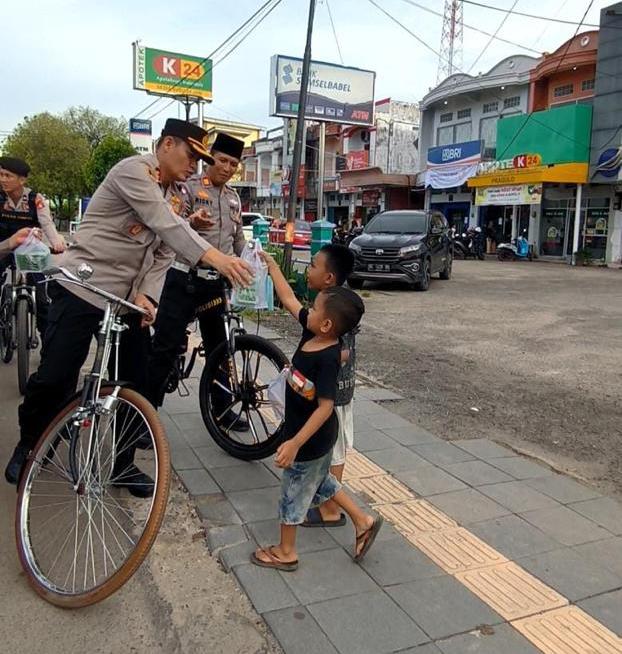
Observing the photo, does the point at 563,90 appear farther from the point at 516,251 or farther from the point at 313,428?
the point at 313,428

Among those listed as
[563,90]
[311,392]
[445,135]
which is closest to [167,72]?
[445,135]

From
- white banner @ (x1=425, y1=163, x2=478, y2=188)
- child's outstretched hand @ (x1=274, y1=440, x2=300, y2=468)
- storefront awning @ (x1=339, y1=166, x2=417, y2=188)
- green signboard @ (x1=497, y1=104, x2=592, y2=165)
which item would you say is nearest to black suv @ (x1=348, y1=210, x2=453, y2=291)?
child's outstretched hand @ (x1=274, y1=440, x2=300, y2=468)

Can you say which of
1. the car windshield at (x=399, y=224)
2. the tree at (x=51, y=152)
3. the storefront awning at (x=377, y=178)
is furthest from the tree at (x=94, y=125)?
the car windshield at (x=399, y=224)

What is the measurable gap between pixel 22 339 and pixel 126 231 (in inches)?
90.3

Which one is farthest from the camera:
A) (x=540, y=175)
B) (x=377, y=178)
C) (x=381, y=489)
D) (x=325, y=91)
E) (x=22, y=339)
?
(x=377, y=178)

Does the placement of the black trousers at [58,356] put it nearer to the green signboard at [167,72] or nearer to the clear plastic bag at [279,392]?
the clear plastic bag at [279,392]

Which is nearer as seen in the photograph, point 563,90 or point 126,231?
point 126,231

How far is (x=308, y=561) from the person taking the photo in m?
2.83

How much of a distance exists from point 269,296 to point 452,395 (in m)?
2.40

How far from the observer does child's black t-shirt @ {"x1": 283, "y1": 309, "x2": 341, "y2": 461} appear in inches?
103

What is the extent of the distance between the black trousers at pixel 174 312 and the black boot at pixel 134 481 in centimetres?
66

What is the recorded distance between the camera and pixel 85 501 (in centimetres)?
275

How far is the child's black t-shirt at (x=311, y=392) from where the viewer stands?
2.62m

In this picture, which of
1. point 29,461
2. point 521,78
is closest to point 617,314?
point 29,461
